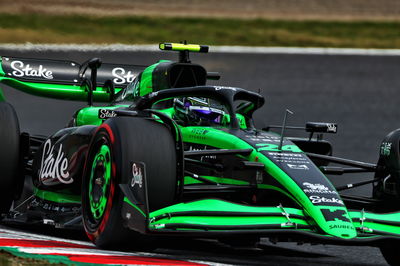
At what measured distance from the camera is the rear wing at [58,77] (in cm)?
909

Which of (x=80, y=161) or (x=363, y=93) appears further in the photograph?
(x=363, y=93)

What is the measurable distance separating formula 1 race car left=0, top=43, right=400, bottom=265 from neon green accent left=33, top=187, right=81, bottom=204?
0.04ft

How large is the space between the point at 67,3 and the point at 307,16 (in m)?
6.58

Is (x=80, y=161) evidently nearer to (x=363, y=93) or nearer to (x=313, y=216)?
(x=313, y=216)

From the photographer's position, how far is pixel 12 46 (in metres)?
13.7

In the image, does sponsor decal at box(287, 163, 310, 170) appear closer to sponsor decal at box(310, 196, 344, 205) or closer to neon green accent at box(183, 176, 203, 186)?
sponsor decal at box(310, 196, 344, 205)

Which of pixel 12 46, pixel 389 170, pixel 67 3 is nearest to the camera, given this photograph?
pixel 389 170

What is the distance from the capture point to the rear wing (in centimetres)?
909

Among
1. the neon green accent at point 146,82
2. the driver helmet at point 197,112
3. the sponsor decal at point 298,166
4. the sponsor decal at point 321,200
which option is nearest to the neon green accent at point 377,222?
the sponsor decal at point 321,200

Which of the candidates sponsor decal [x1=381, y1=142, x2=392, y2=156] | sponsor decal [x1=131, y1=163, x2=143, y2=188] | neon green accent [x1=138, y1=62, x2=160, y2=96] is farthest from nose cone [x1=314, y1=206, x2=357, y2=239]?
neon green accent [x1=138, y1=62, x2=160, y2=96]

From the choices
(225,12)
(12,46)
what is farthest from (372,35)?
(12,46)

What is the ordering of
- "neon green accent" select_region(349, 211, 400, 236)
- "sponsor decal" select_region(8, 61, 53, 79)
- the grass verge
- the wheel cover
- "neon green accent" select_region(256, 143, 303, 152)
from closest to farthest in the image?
"neon green accent" select_region(349, 211, 400, 236) < the wheel cover < "neon green accent" select_region(256, 143, 303, 152) < "sponsor decal" select_region(8, 61, 53, 79) < the grass verge

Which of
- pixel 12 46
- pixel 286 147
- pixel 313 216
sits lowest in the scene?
pixel 313 216

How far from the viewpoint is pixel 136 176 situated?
5.57 meters
